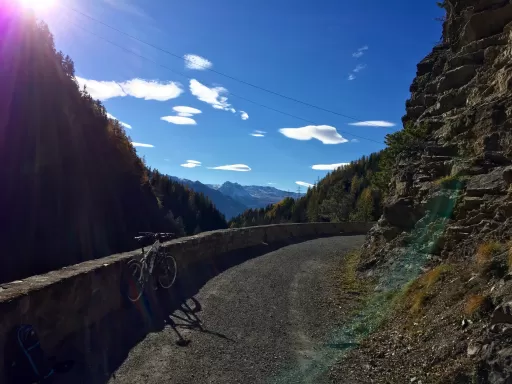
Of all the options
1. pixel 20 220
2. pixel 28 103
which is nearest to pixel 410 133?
pixel 20 220

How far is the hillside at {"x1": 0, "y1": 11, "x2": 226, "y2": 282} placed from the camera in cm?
1827

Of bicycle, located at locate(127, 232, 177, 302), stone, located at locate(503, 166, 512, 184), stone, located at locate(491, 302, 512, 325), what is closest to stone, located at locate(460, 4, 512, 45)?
stone, located at locate(503, 166, 512, 184)

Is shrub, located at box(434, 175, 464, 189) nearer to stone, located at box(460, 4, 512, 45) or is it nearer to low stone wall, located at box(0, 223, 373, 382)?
stone, located at box(460, 4, 512, 45)

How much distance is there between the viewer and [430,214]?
8539 millimetres

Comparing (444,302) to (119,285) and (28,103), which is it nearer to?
(119,285)

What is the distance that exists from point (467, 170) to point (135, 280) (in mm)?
7392

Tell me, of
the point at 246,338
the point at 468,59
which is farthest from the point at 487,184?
the point at 468,59

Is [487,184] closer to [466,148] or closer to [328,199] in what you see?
[466,148]

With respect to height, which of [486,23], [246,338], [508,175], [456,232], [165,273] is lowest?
[246,338]

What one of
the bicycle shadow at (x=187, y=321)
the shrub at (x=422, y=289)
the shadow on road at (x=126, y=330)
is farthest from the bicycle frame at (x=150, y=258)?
the shrub at (x=422, y=289)

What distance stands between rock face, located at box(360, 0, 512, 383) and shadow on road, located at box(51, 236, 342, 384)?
161 inches

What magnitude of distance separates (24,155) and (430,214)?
19.9 metres

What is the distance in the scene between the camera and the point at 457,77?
11859 mm

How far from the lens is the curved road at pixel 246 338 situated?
4.51 meters
